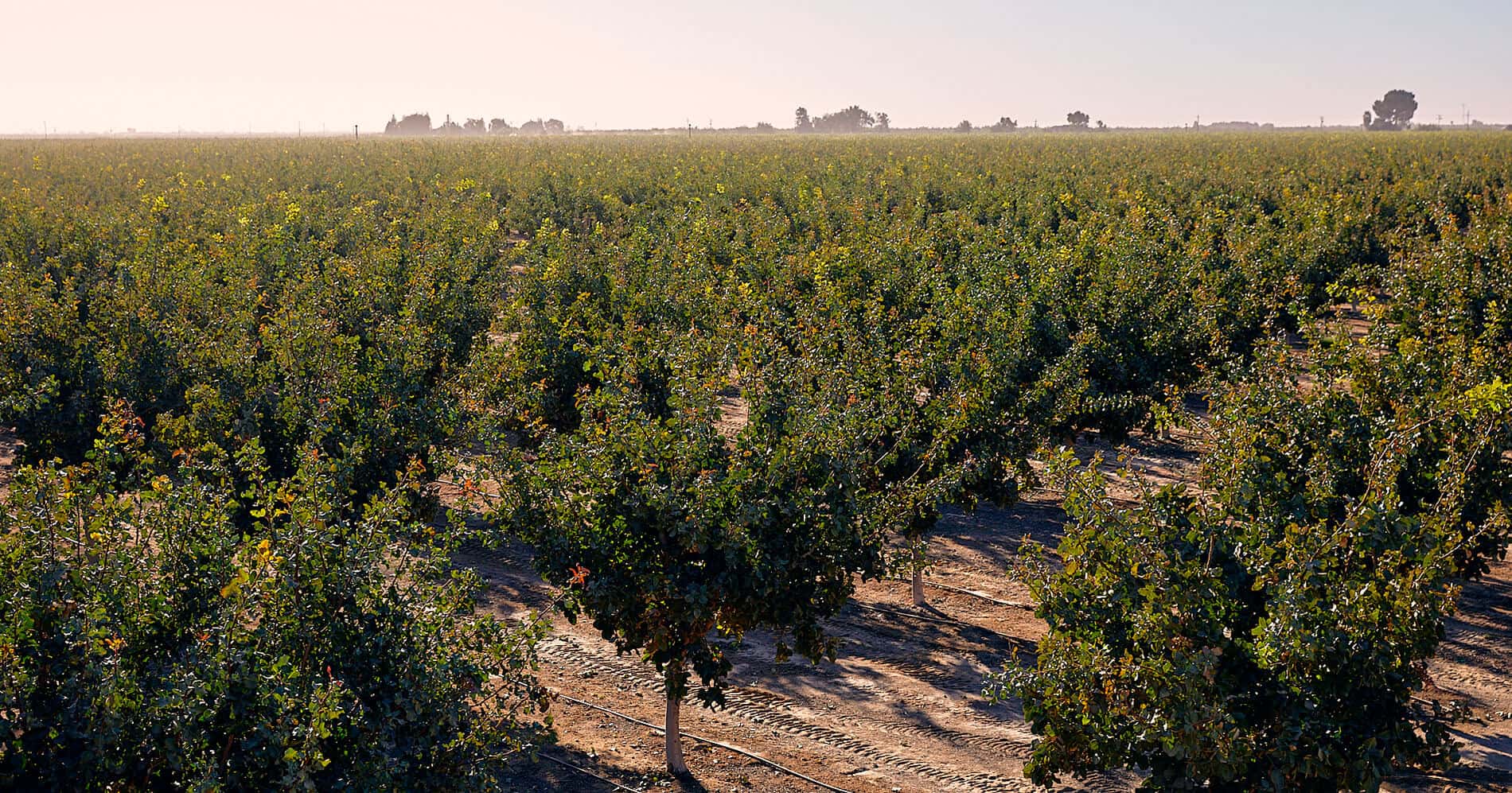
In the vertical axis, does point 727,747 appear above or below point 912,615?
below

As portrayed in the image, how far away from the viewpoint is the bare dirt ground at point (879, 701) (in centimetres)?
872

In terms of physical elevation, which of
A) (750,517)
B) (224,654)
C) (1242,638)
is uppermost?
(750,517)

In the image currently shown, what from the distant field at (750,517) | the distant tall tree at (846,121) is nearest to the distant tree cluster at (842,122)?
the distant tall tree at (846,121)

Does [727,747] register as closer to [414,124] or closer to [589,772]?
[589,772]

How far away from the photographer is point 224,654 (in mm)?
5258

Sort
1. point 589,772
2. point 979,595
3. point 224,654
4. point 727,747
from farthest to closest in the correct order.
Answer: point 979,595 → point 727,747 → point 589,772 → point 224,654

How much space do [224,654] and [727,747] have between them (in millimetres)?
4867

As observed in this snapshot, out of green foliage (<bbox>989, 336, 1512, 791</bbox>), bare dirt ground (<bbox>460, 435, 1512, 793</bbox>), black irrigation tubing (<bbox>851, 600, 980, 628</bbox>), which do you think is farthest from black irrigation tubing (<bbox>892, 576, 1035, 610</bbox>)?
green foliage (<bbox>989, 336, 1512, 791</bbox>)

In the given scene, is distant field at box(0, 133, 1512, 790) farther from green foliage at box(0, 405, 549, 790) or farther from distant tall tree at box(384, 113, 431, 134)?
distant tall tree at box(384, 113, 431, 134)

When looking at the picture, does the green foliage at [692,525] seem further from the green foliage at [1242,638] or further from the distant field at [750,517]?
the green foliage at [1242,638]

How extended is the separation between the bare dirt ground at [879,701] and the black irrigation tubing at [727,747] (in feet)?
0.14

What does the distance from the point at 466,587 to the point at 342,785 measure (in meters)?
1.42

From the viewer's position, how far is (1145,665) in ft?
20.5

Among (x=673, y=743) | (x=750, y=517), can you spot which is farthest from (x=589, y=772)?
(x=750, y=517)
